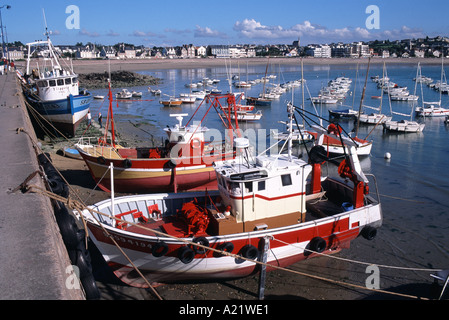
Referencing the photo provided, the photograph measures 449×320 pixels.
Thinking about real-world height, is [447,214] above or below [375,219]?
below

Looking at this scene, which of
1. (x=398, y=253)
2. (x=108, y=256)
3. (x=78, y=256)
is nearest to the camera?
(x=78, y=256)

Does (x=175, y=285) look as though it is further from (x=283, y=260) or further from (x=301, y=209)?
(x=301, y=209)

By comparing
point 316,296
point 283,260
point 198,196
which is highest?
point 198,196

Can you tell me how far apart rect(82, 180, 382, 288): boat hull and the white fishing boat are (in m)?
0.03

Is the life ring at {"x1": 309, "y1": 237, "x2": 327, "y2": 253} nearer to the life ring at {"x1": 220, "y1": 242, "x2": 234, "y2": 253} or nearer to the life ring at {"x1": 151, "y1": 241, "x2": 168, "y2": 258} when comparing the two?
the life ring at {"x1": 220, "y1": 242, "x2": 234, "y2": 253}

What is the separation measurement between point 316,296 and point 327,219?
227 cm

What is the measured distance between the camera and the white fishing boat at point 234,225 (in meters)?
9.68

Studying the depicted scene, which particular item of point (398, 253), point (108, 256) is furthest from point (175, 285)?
point (398, 253)

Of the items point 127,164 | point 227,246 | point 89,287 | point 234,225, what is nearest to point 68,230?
point 89,287

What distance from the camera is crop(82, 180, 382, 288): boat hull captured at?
9586 mm

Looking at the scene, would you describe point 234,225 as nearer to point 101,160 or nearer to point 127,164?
point 127,164

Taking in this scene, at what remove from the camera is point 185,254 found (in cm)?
932

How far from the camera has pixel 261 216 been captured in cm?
1055

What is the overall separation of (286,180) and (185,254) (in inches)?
145
